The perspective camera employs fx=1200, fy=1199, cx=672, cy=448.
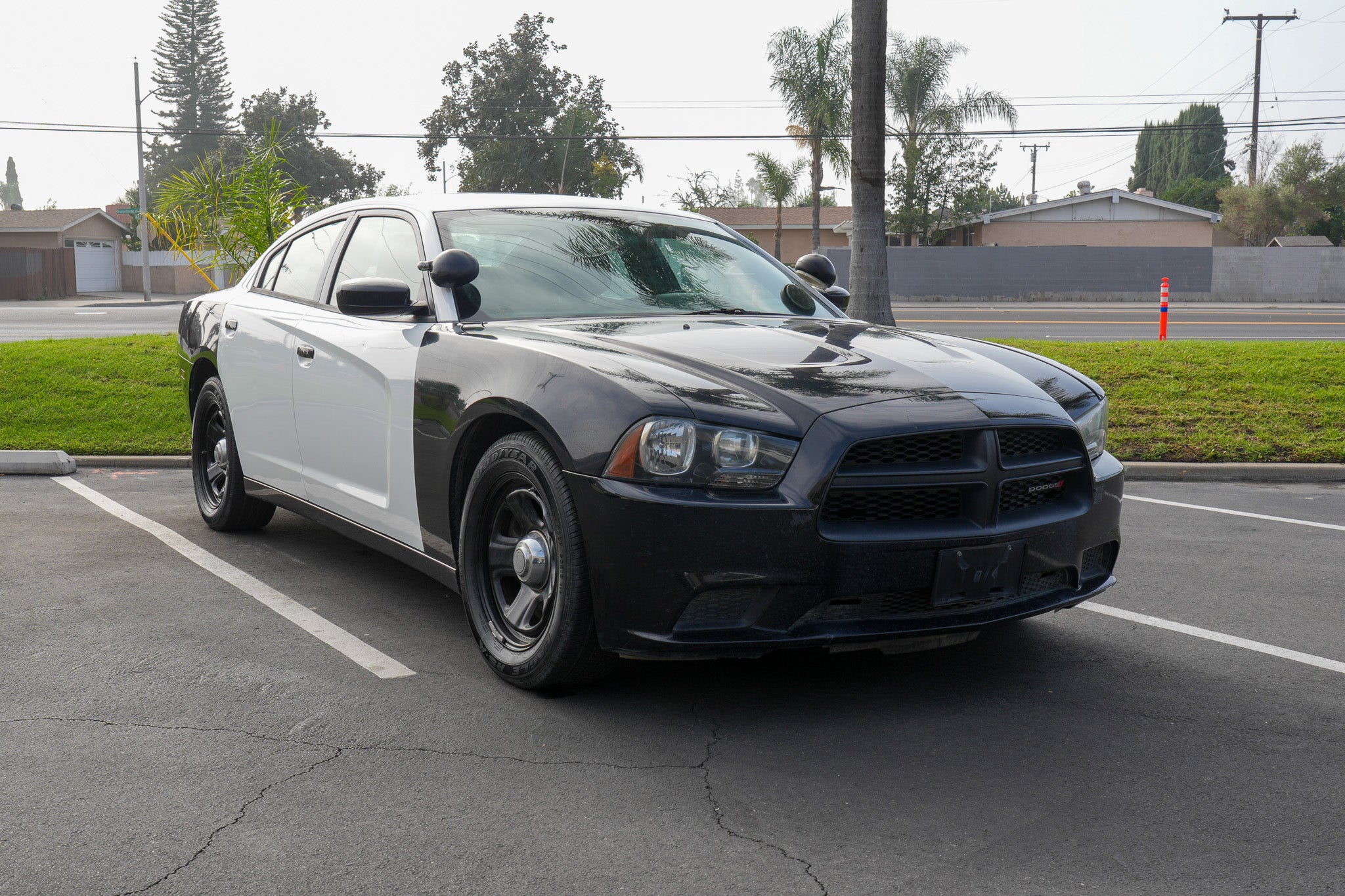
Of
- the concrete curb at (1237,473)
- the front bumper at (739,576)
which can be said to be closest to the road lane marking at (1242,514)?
the concrete curb at (1237,473)

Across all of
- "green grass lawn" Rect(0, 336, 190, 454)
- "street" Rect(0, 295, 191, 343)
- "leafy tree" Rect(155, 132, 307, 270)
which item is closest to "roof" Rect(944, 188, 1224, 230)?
"street" Rect(0, 295, 191, 343)

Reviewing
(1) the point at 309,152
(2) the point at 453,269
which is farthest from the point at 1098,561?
(1) the point at 309,152

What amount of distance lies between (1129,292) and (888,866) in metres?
39.1

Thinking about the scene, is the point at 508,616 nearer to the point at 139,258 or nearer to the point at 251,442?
the point at 251,442

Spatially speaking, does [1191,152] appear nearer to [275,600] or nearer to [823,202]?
[823,202]

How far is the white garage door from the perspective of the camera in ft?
166

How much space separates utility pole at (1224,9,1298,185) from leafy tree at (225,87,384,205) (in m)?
47.3

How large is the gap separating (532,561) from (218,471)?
314 cm

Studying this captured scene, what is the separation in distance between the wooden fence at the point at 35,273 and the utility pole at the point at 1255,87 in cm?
4624

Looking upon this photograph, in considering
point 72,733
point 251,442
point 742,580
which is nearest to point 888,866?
point 742,580

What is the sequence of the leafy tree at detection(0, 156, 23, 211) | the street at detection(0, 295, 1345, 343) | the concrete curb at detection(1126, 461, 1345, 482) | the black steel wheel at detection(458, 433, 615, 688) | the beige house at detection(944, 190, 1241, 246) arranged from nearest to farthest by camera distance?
the black steel wheel at detection(458, 433, 615, 688), the concrete curb at detection(1126, 461, 1345, 482), the street at detection(0, 295, 1345, 343), the beige house at detection(944, 190, 1241, 246), the leafy tree at detection(0, 156, 23, 211)

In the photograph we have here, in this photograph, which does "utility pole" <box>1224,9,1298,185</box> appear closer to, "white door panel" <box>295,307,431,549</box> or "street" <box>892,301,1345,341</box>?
"street" <box>892,301,1345,341</box>

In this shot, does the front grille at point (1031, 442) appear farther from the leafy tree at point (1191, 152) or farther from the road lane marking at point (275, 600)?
the leafy tree at point (1191, 152)

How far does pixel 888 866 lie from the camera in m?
2.66
